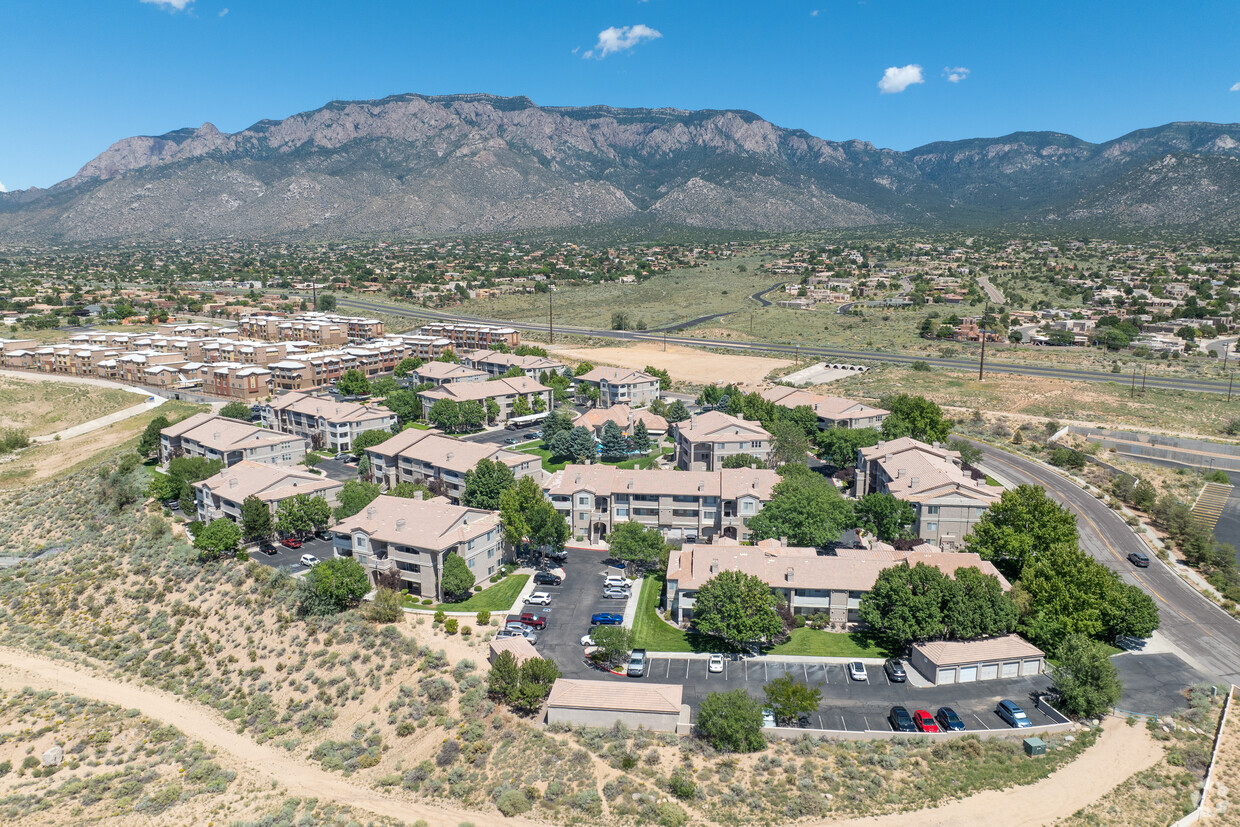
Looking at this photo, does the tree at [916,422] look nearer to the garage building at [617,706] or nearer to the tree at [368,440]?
the garage building at [617,706]

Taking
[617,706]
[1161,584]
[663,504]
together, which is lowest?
[1161,584]

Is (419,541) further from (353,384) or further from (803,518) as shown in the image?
(353,384)

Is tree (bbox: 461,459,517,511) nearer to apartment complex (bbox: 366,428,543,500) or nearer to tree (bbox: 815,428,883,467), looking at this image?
apartment complex (bbox: 366,428,543,500)

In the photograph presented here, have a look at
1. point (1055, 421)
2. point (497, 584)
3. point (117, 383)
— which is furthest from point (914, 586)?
point (117, 383)

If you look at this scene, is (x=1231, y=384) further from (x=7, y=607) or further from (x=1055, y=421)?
(x=7, y=607)

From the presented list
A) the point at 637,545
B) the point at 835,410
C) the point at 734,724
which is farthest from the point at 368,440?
the point at 734,724

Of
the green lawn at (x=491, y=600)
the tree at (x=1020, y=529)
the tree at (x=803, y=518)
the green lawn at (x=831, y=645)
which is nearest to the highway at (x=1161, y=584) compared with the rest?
the tree at (x=1020, y=529)
